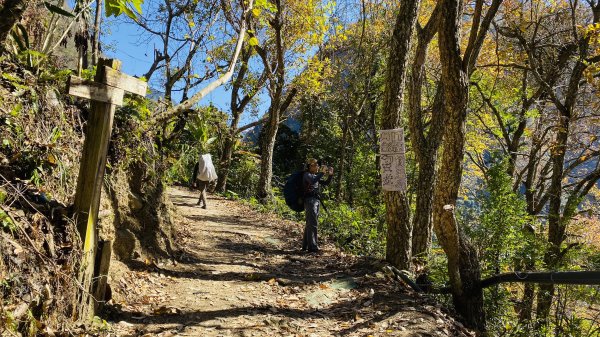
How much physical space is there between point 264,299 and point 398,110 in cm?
339

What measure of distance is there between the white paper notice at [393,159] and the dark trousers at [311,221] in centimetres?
195

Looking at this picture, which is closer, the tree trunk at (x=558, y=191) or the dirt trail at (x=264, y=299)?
the dirt trail at (x=264, y=299)

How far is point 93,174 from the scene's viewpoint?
160 inches

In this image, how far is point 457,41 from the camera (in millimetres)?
5309

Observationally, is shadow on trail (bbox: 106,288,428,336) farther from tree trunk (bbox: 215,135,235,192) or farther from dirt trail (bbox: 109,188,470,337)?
tree trunk (bbox: 215,135,235,192)

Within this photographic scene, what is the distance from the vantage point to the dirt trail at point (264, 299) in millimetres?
4625

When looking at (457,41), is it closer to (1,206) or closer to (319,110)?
(1,206)

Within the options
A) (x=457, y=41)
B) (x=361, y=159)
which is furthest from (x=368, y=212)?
(x=457, y=41)

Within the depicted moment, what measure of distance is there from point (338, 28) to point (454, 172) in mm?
10525

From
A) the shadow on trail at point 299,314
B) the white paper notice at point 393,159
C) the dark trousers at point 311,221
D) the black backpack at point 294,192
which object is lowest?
the shadow on trail at point 299,314

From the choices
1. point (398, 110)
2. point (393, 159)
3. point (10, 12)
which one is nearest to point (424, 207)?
point (393, 159)

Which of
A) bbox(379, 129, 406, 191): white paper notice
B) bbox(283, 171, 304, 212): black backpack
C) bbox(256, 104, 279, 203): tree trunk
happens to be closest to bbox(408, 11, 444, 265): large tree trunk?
bbox(379, 129, 406, 191): white paper notice

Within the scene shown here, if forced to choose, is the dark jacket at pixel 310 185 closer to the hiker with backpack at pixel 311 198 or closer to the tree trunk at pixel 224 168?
the hiker with backpack at pixel 311 198

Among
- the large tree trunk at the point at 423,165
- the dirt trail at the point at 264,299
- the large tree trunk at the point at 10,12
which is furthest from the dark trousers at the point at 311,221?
the large tree trunk at the point at 10,12
